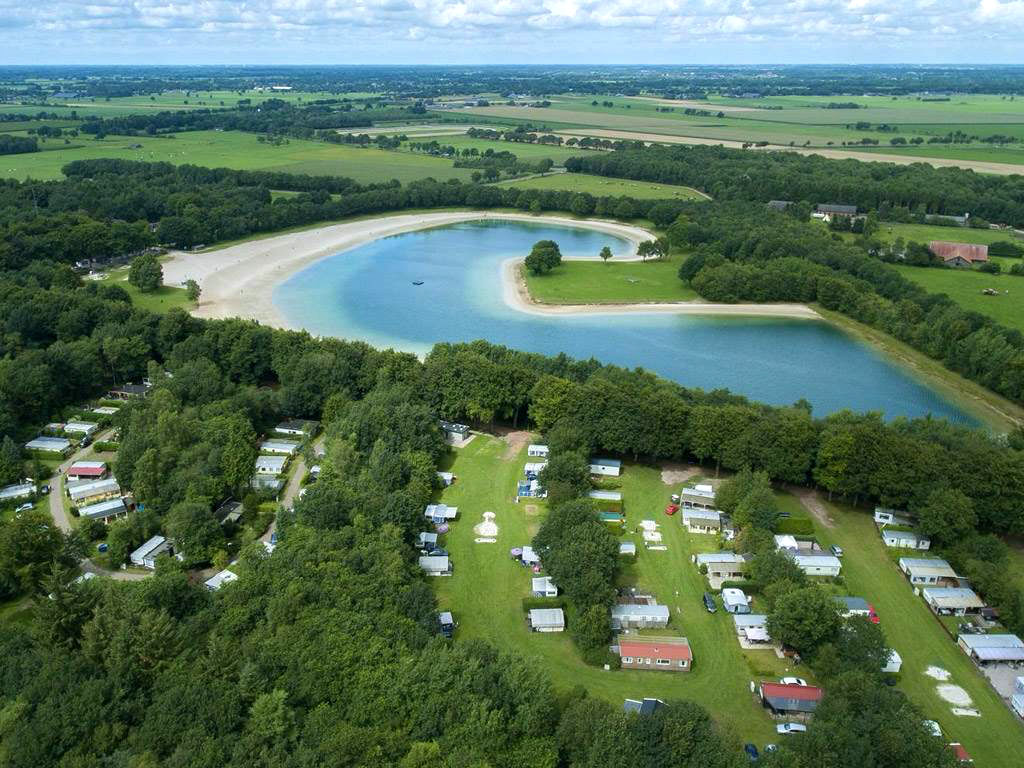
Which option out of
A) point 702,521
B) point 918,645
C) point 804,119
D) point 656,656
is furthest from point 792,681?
point 804,119

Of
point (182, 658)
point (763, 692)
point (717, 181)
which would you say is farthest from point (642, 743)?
point (717, 181)

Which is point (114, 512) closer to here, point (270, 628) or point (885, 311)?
point (270, 628)

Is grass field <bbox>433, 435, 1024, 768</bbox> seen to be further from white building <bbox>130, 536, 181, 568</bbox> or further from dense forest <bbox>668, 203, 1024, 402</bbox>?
dense forest <bbox>668, 203, 1024, 402</bbox>

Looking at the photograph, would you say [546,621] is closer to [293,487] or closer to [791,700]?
[791,700]

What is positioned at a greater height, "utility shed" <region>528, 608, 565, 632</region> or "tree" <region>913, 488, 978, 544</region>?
"tree" <region>913, 488, 978, 544</region>

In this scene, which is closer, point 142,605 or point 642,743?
point 642,743

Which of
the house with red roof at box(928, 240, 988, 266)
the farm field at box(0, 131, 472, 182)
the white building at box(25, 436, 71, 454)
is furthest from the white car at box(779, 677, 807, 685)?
the farm field at box(0, 131, 472, 182)

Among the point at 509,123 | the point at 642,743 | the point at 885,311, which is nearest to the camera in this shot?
the point at 642,743
